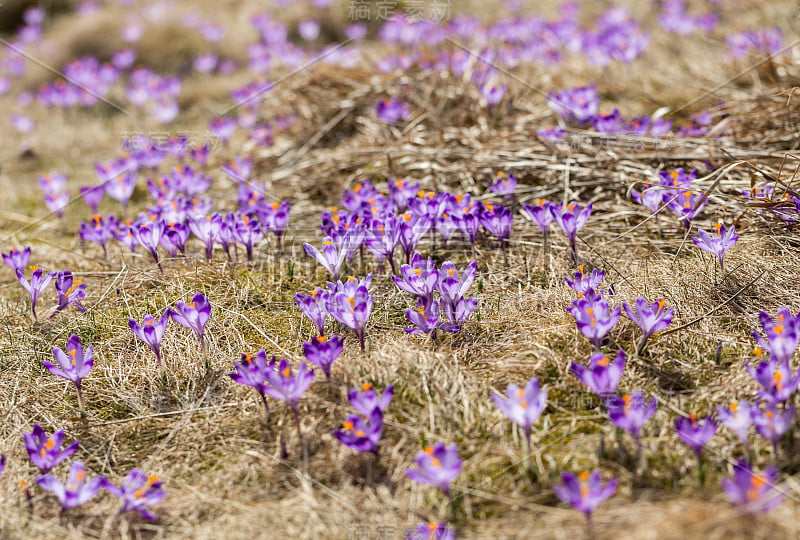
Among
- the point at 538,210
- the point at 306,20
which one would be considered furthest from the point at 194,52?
the point at 538,210

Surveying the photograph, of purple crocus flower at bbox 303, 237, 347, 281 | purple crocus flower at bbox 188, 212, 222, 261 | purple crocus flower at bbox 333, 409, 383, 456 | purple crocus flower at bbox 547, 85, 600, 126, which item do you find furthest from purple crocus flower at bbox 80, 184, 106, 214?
purple crocus flower at bbox 333, 409, 383, 456

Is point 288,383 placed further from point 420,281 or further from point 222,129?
point 222,129

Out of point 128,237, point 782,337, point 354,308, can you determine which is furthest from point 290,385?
point 128,237

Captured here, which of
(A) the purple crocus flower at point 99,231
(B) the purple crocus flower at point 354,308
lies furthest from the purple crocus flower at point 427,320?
(A) the purple crocus flower at point 99,231

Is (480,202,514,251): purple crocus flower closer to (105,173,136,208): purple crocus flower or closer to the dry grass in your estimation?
the dry grass

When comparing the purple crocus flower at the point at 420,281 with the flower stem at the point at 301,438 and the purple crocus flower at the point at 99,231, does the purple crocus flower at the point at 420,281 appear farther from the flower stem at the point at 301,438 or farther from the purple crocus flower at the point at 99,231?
the purple crocus flower at the point at 99,231
